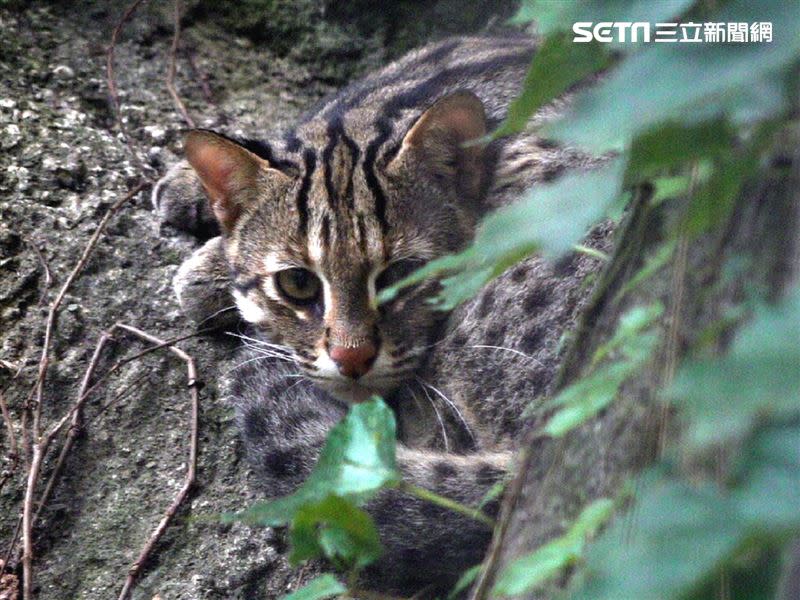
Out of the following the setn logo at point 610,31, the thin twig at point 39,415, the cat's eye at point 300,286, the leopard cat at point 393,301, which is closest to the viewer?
the setn logo at point 610,31

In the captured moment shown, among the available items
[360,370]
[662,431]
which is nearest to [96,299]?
[360,370]

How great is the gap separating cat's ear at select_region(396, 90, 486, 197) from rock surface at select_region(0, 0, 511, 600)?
1.07m

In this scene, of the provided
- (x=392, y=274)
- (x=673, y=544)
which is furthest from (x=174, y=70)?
(x=673, y=544)

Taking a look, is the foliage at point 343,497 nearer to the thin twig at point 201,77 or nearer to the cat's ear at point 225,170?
the cat's ear at point 225,170

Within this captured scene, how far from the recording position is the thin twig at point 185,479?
3232mm

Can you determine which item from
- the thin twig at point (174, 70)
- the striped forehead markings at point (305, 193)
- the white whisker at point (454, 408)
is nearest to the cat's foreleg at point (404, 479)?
the white whisker at point (454, 408)

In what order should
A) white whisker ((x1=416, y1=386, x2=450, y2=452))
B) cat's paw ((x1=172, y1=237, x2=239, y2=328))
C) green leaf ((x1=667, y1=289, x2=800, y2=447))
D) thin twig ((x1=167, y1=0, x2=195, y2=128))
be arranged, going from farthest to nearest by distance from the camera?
thin twig ((x1=167, y1=0, x2=195, y2=128))
cat's paw ((x1=172, y1=237, x2=239, y2=328))
white whisker ((x1=416, y1=386, x2=450, y2=452))
green leaf ((x1=667, y1=289, x2=800, y2=447))

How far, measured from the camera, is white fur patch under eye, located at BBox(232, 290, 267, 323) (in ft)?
11.7

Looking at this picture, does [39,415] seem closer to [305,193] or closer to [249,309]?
Result: [249,309]

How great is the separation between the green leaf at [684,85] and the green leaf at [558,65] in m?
0.35

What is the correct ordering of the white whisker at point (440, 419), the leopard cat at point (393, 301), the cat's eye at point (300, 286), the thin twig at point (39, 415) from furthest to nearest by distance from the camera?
the cat's eye at point (300, 286) < the thin twig at point (39, 415) < the white whisker at point (440, 419) < the leopard cat at point (393, 301)

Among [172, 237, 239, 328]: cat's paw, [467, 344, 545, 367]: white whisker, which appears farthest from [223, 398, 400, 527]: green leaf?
[172, 237, 239, 328]: cat's paw

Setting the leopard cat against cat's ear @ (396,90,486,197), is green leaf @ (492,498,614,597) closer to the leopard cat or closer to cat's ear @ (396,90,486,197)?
the leopard cat

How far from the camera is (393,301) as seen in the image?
10.9 feet
